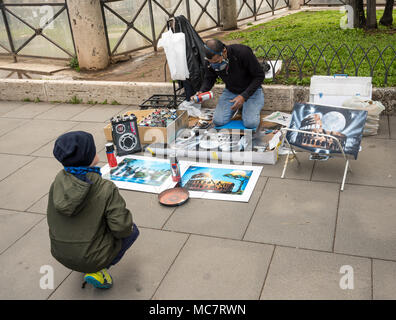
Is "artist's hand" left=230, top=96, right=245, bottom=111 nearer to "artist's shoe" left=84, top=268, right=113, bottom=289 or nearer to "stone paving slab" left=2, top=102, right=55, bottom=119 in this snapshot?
"artist's shoe" left=84, top=268, right=113, bottom=289

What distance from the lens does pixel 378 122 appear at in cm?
533

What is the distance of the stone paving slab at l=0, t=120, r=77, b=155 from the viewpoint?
19.4 feet

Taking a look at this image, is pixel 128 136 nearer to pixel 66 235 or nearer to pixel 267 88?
pixel 267 88

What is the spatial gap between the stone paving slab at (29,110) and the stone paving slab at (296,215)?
466 centimetres

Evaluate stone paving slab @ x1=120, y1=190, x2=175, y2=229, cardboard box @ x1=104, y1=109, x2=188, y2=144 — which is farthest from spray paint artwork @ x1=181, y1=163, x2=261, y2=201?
cardboard box @ x1=104, y1=109, x2=188, y2=144

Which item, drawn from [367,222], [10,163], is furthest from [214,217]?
[10,163]

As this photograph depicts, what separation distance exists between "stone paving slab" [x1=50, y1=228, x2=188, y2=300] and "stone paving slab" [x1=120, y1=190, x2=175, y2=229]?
0.17 m

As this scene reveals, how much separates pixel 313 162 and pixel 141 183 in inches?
77.4

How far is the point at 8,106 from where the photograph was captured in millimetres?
7809

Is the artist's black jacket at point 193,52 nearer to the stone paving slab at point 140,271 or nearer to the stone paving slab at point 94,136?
the stone paving slab at point 94,136

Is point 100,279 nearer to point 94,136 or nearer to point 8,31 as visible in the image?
point 94,136

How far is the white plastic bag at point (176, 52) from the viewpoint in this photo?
5.71m

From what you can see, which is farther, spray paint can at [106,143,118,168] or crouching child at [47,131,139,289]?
spray paint can at [106,143,118,168]

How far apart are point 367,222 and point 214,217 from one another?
136 cm
